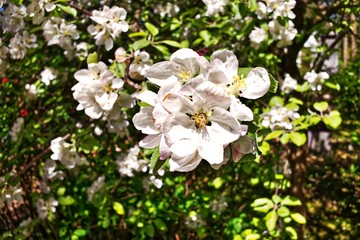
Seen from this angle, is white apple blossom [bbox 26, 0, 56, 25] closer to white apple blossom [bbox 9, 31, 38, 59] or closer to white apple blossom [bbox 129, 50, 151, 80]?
white apple blossom [bbox 9, 31, 38, 59]

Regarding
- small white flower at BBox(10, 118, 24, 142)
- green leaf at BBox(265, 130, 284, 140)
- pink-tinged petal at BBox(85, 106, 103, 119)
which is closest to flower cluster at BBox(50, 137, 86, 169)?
pink-tinged petal at BBox(85, 106, 103, 119)

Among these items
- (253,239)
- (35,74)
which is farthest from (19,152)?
(253,239)

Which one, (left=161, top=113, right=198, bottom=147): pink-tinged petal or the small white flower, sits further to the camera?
the small white flower

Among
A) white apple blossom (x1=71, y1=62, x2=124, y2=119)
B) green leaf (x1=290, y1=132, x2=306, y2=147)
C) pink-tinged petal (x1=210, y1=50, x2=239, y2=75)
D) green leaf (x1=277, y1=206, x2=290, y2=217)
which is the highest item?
pink-tinged petal (x1=210, y1=50, x2=239, y2=75)

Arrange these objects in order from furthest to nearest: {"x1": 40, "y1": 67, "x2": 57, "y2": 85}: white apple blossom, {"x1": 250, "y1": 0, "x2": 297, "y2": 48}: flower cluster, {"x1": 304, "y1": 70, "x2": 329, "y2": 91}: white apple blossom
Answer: {"x1": 40, "y1": 67, "x2": 57, "y2": 85}: white apple blossom, {"x1": 304, "y1": 70, "x2": 329, "y2": 91}: white apple blossom, {"x1": 250, "y1": 0, "x2": 297, "y2": 48}: flower cluster

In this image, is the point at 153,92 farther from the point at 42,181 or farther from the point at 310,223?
the point at 310,223

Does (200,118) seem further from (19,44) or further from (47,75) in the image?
(47,75)

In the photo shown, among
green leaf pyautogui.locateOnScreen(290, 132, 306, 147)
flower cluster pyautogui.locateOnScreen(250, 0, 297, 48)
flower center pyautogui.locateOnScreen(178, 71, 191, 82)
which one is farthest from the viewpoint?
flower cluster pyautogui.locateOnScreen(250, 0, 297, 48)
